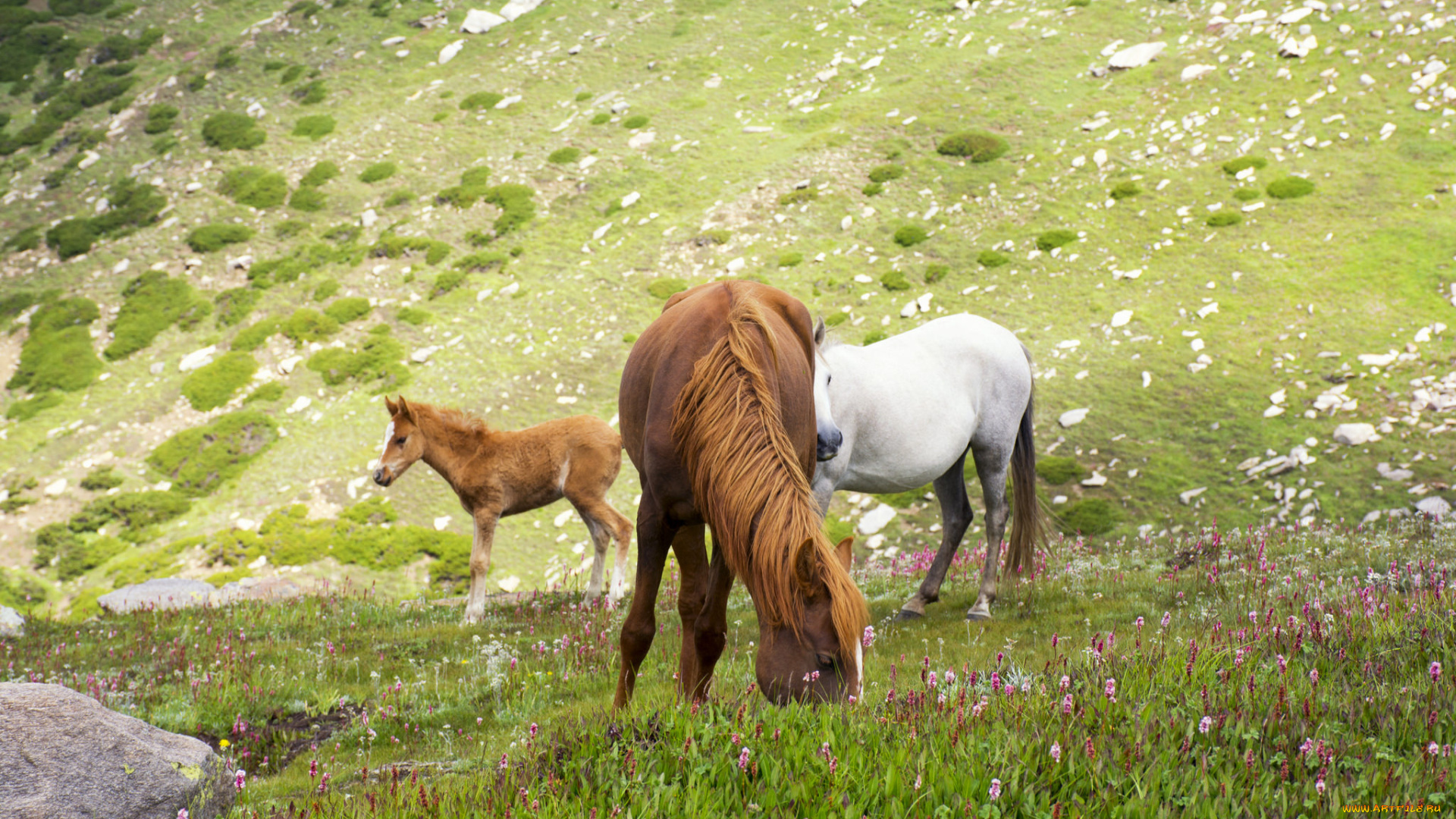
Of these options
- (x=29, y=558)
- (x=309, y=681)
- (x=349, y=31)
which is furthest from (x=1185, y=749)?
(x=349, y=31)

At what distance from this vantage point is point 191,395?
70.7ft

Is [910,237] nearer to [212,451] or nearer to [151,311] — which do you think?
[212,451]

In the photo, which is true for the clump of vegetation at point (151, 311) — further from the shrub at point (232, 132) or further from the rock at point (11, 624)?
the rock at point (11, 624)

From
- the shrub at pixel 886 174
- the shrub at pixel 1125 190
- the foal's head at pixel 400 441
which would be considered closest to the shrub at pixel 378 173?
the shrub at pixel 886 174

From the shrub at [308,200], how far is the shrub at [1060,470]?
2507 centimetres

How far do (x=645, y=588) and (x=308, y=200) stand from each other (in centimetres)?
2921

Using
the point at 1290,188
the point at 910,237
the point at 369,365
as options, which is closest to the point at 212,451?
the point at 369,365

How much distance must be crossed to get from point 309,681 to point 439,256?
2052 centimetres

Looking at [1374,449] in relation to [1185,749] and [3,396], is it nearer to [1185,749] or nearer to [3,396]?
[1185,749]

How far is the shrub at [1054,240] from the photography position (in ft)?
71.7

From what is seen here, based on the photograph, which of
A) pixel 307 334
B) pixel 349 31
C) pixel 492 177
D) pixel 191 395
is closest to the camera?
pixel 191 395

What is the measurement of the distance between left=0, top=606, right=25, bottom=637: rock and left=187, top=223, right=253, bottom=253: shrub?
60.7 ft

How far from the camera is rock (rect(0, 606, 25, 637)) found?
10.6m

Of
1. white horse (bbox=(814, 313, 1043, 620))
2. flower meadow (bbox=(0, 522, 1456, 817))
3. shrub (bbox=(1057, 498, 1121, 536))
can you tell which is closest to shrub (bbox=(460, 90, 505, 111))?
shrub (bbox=(1057, 498, 1121, 536))
